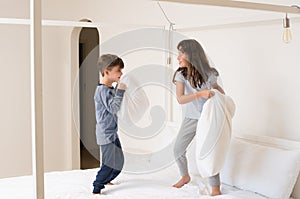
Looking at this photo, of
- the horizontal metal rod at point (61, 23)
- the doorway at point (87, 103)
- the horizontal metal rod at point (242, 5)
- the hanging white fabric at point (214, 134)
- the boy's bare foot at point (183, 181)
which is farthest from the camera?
the doorway at point (87, 103)

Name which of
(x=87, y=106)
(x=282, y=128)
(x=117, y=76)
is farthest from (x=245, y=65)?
(x=87, y=106)

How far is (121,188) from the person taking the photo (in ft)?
8.14

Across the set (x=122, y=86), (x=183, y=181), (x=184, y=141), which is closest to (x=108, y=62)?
(x=122, y=86)

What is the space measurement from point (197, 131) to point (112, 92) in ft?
1.79

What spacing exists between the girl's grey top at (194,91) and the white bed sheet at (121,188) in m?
0.42

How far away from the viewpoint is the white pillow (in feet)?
7.72

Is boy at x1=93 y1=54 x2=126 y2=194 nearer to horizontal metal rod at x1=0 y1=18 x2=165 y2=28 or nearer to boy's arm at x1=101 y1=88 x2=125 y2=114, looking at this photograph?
boy's arm at x1=101 y1=88 x2=125 y2=114

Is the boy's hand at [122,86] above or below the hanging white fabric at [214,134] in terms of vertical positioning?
above

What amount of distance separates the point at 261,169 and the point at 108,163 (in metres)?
0.86

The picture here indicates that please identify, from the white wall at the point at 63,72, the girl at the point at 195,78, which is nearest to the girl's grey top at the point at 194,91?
the girl at the point at 195,78

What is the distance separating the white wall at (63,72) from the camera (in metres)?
2.85

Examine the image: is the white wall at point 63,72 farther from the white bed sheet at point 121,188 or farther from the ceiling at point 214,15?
the white bed sheet at point 121,188

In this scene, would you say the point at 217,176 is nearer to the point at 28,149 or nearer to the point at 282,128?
the point at 282,128

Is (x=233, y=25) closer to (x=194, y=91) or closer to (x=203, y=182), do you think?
(x=194, y=91)
